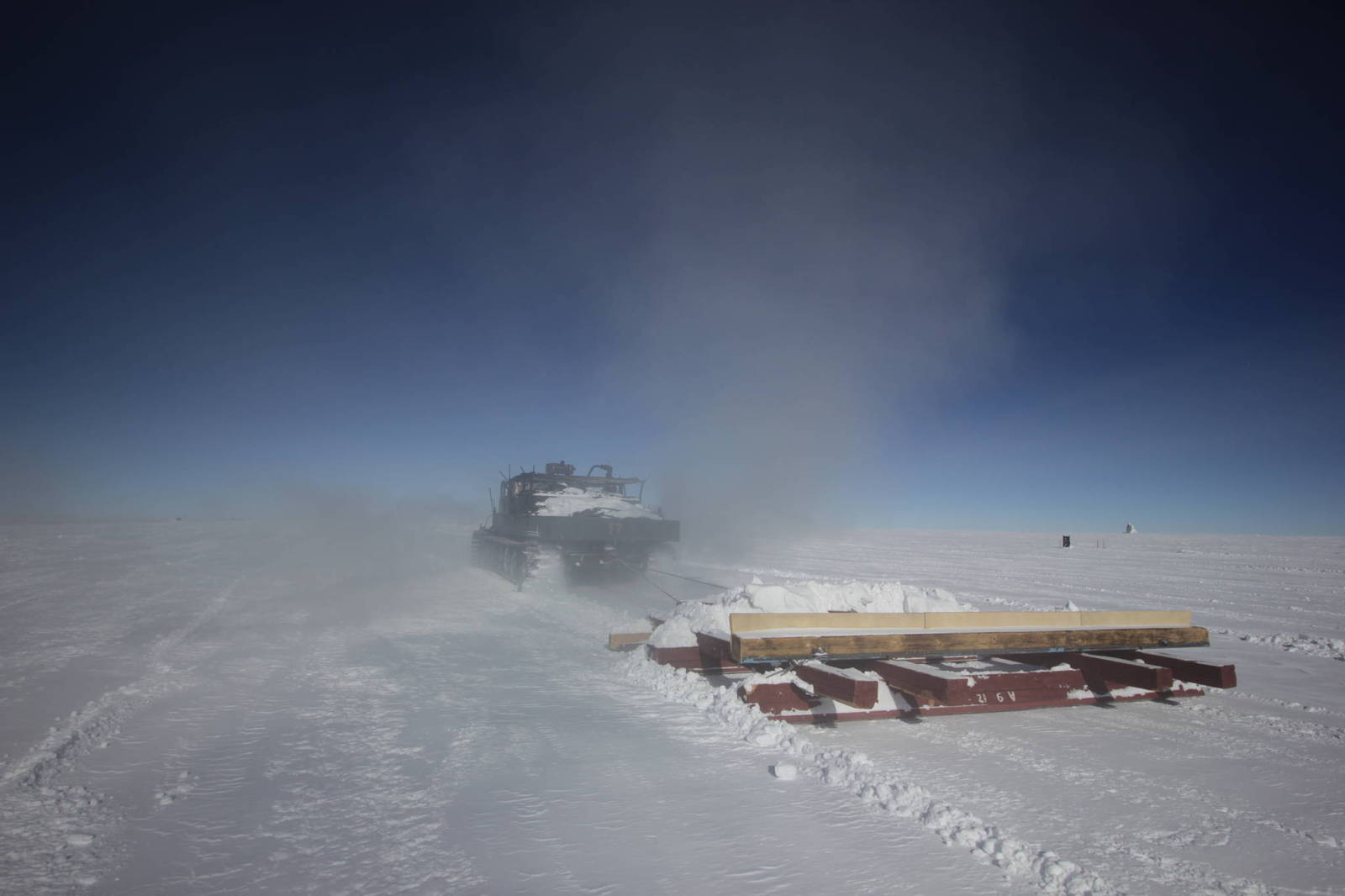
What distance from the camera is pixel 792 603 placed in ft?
23.3

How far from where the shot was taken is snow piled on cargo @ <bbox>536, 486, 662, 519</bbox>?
47.9ft

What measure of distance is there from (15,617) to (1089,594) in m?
20.7

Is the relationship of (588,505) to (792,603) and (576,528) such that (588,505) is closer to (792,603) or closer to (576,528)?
(576,528)

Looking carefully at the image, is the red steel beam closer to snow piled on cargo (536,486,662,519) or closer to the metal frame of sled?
the metal frame of sled

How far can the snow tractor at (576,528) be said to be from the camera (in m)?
13.4

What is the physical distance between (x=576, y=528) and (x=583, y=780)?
9499mm

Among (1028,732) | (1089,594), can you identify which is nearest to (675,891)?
(1028,732)

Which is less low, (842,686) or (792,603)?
(792,603)

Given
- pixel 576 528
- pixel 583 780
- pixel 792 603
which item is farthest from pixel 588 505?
pixel 583 780

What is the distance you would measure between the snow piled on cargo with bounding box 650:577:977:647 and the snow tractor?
6.16 metres

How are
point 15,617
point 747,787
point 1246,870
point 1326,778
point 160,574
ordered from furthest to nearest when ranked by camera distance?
point 160,574 → point 15,617 → point 1326,778 → point 747,787 → point 1246,870

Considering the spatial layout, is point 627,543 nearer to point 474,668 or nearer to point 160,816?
point 474,668

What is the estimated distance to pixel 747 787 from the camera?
378cm

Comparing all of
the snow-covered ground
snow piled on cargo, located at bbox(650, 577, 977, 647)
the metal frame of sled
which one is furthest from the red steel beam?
snow piled on cargo, located at bbox(650, 577, 977, 647)
